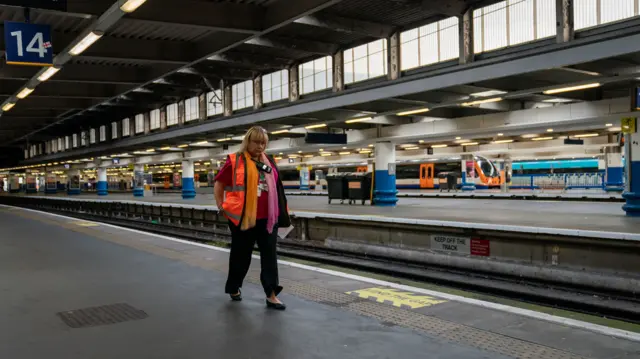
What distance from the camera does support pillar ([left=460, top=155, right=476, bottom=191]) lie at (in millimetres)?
33938

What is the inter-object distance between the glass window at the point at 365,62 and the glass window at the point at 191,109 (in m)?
9.19

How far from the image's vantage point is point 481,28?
37.2 feet

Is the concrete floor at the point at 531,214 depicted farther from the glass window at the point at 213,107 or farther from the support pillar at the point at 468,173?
the support pillar at the point at 468,173

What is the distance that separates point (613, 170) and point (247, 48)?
22.1m

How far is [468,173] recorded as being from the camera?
113ft

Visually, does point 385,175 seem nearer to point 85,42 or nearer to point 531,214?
point 531,214

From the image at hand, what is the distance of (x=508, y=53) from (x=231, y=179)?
7.81m

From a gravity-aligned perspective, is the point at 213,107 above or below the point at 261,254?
above

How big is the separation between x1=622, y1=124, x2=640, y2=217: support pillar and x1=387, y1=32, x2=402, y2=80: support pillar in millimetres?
5973

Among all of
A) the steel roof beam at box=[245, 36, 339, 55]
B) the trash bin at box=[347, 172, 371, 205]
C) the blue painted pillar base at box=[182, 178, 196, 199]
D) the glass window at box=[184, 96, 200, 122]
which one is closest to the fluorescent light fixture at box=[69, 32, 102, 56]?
the steel roof beam at box=[245, 36, 339, 55]

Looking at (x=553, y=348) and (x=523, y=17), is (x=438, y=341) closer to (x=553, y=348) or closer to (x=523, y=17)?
(x=553, y=348)

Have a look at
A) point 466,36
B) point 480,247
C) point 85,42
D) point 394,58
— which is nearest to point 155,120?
point 85,42

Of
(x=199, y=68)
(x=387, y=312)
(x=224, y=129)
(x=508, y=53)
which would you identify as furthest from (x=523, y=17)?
(x=224, y=129)

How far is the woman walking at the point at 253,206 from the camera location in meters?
4.54
